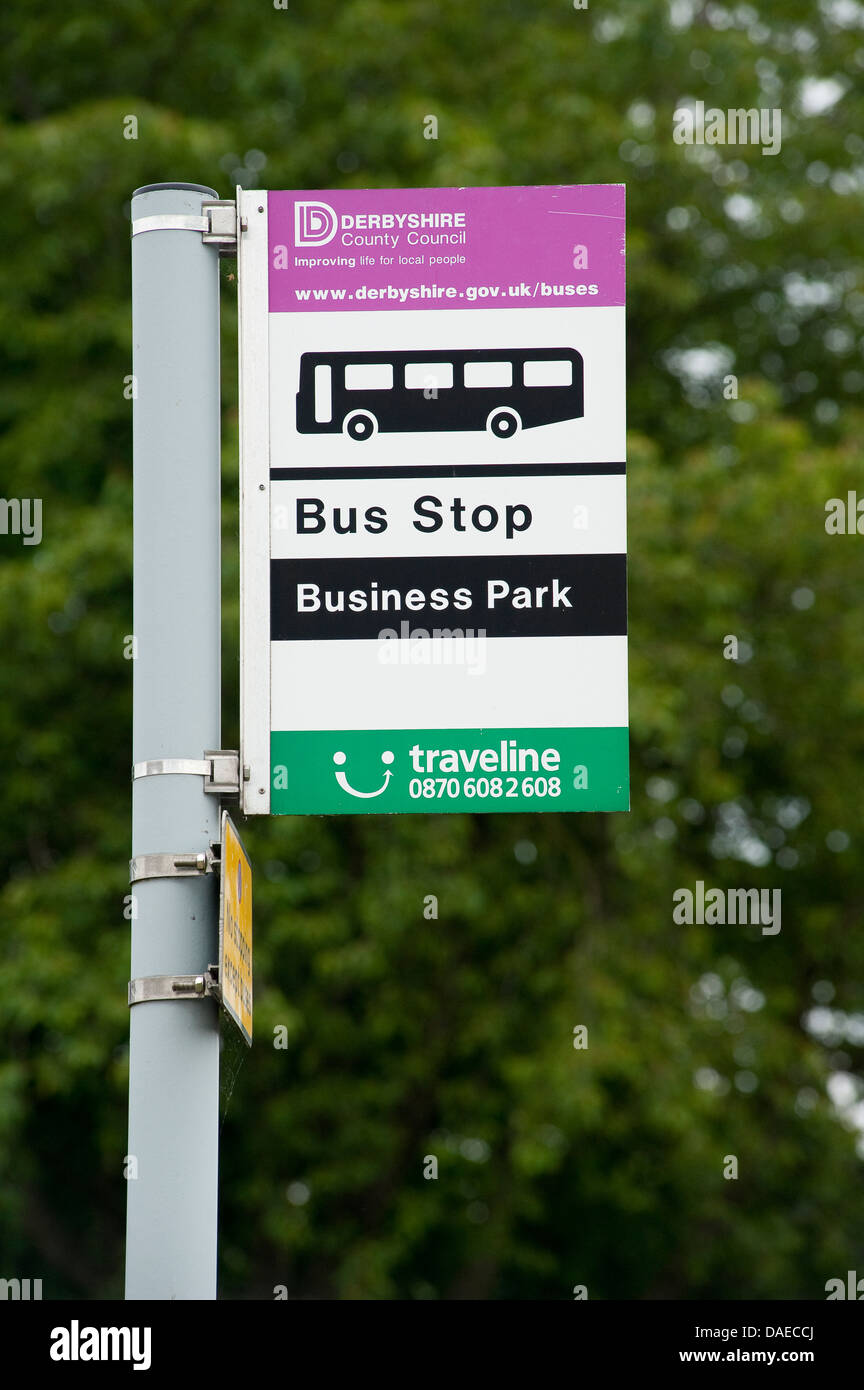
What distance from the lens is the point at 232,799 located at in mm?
3672

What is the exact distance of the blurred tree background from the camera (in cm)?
1095

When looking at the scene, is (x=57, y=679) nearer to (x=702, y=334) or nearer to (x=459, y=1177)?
(x=459, y=1177)

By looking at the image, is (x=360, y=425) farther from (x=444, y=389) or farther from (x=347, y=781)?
(x=347, y=781)

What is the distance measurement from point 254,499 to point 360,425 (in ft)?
0.86

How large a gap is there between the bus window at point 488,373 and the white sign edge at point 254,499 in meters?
0.41

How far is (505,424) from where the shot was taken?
388 centimetres

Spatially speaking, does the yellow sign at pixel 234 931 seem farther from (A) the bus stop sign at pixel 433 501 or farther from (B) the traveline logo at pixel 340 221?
(B) the traveline logo at pixel 340 221

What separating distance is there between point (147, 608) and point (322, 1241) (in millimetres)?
9196

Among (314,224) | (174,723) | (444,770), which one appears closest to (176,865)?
(174,723)

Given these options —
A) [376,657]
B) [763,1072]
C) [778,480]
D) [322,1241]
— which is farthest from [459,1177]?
[376,657]
